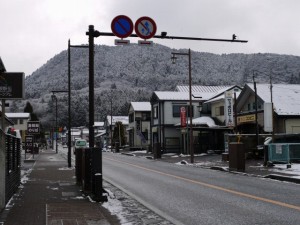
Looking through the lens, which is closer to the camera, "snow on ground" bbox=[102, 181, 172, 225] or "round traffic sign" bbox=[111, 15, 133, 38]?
"snow on ground" bbox=[102, 181, 172, 225]

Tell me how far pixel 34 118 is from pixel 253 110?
100 meters

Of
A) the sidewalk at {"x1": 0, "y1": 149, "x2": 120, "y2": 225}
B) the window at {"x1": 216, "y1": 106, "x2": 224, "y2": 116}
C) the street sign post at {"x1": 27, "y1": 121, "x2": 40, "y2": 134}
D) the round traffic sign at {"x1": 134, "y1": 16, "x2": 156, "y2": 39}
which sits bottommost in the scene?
the sidewalk at {"x1": 0, "y1": 149, "x2": 120, "y2": 225}

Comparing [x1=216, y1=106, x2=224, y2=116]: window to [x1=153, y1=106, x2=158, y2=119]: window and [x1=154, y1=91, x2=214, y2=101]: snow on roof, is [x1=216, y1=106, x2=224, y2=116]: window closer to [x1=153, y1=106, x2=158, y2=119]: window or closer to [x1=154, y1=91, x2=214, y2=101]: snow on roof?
[x1=154, y1=91, x2=214, y2=101]: snow on roof

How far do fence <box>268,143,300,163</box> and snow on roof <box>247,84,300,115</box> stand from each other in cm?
1092

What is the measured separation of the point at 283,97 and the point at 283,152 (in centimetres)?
1509

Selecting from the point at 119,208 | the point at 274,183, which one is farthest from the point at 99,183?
the point at 274,183

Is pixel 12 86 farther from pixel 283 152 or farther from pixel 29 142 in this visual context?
pixel 29 142

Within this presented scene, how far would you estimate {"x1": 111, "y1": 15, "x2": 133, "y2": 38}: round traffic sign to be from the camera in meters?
12.5

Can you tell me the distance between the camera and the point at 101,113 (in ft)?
571

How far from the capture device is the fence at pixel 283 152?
24.9 meters

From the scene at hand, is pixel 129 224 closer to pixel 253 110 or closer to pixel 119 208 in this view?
pixel 119 208

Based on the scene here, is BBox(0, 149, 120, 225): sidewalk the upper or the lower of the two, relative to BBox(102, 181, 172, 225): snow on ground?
upper

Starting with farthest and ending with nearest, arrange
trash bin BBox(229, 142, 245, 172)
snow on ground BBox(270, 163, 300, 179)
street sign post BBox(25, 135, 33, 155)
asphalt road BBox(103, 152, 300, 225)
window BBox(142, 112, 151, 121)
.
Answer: window BBox(142, 112, 151, 121) → street sign post BBox(25, 135, 33, 155) → trash bin BBox(229, 142, 245, 172) → snow on ground BBox(270, 163, 300, 179) → asphalt road BBox(103, 152, 300, 225)

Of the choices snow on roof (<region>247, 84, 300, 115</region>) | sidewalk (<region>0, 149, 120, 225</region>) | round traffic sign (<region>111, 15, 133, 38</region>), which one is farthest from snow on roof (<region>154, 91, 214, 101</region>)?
round traffic sign (<region>111, 15, 133, 38</region>)
